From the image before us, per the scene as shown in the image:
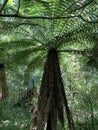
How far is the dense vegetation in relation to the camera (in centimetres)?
521

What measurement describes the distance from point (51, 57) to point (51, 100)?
103 centimetres

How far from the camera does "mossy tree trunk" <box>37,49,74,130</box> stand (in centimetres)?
627

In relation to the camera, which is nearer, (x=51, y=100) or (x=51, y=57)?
(x=51, y=100)

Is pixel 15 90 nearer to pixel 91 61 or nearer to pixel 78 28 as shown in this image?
pixel 91 61

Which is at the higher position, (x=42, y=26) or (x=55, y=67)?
(x=42, y=26)

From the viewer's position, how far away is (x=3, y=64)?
870 cm

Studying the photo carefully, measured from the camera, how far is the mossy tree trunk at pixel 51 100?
20.6 ft

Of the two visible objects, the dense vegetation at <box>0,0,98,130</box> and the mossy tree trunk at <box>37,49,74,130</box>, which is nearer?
the dense vegetation at <box>0,0,98,130</box>

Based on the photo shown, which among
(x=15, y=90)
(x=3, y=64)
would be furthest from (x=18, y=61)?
(x=15, y=90)

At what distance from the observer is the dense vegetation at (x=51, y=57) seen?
205 inches

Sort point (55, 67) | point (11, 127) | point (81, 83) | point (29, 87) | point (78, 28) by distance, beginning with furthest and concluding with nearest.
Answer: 1. point (29, 87)
2. point (81, 83)
3. point (11, 127)
4. point (55, 67)
5. point (78, 28)

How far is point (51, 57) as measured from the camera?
22.4 feet

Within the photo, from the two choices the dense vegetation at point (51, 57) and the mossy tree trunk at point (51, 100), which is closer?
the dense vegetation at point (51, 57)

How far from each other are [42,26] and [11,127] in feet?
9.81
